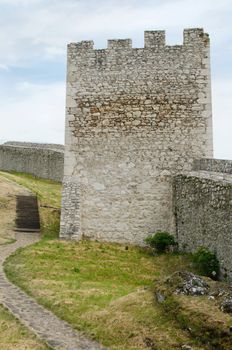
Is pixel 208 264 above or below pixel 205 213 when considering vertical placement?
below

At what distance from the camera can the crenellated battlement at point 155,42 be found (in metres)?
17.9

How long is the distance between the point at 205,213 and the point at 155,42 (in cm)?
750

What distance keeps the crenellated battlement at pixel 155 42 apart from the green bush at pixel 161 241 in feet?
22.6

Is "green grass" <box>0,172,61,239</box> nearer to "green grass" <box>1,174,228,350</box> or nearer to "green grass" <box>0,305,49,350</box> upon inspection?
"green grass" <box>1,174,228,350</box>

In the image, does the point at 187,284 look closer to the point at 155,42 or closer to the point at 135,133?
the point at 135,133

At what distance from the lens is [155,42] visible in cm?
1805

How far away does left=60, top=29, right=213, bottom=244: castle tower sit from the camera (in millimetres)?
17875

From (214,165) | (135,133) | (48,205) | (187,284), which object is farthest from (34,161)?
(187,284)

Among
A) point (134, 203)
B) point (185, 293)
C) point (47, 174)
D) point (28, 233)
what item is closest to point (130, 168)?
point (134, 203)

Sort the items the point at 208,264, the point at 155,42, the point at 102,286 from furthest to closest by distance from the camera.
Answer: the point at 155,42 < the point at 208,264 < the point at 102,286

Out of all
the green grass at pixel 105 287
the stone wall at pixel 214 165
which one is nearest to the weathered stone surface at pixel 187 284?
the green grass at pixel 105 287

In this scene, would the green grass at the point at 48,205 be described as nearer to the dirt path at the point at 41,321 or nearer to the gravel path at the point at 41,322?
the dirt path at the point at 41,321

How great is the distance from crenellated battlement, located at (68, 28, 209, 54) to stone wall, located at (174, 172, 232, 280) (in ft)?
16.5

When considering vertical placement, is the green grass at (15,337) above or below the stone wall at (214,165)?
below
